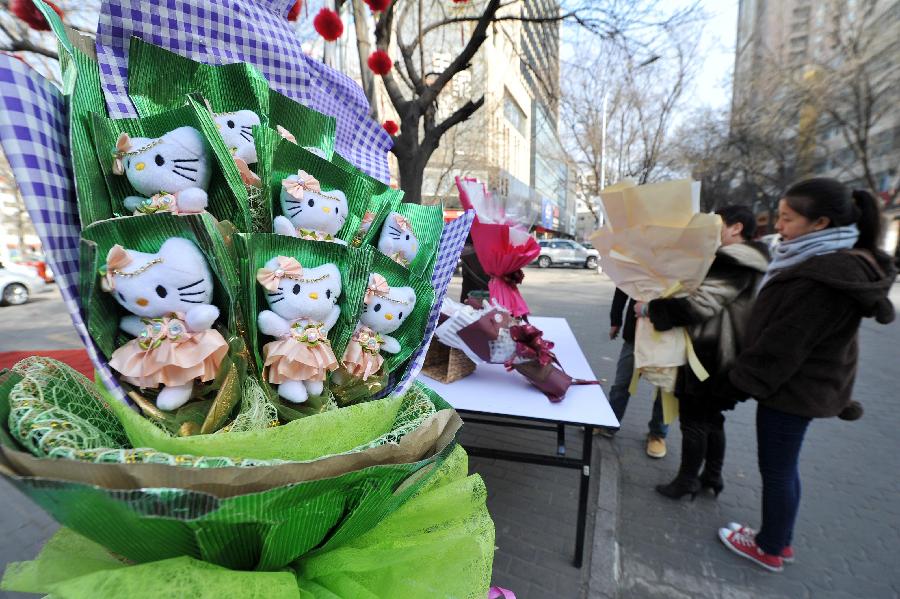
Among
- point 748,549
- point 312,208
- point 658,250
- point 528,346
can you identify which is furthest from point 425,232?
point 748,549

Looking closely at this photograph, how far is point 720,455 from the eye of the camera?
2.63m

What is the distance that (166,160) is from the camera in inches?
25.8

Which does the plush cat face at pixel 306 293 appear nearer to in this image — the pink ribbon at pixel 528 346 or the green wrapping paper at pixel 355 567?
the green wrapping paper at pixel 355 567

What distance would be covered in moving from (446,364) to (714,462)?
186 centimetres

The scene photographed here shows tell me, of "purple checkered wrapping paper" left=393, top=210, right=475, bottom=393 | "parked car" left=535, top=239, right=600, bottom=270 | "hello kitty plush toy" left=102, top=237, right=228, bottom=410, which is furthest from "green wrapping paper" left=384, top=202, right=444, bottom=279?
"parked car" left=535, top=239, right=600, bottom=270

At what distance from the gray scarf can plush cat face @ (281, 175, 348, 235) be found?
1991 millimetres

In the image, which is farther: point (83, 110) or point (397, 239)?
point (397, 239)

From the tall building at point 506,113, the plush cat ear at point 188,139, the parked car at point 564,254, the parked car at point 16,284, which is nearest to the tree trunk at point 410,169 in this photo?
the tall building at point 506,113

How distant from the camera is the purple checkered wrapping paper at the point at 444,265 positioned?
0.93 metres

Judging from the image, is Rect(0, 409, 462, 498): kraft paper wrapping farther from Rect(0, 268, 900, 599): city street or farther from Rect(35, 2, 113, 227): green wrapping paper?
Rect(0, 268, 900, 599): city street

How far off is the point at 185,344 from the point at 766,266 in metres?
2.58

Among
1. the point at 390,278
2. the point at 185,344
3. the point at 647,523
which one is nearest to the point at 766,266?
the point at 647,523

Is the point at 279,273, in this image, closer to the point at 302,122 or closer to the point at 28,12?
the point at 302,122

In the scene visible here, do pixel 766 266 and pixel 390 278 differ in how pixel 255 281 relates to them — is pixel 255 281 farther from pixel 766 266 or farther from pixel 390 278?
pixel 766 266
